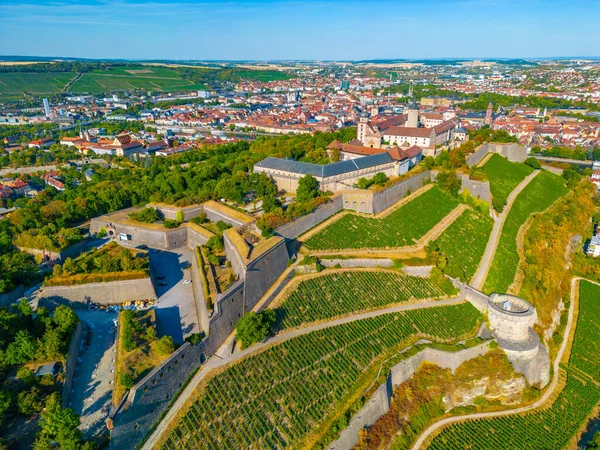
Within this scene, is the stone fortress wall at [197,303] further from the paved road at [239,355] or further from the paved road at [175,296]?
the paved road at [175,296]

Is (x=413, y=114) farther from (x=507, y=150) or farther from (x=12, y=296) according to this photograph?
(x=12, y=296)

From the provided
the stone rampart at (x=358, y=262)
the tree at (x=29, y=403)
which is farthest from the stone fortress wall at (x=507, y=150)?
the tree at (x=29, y=403)

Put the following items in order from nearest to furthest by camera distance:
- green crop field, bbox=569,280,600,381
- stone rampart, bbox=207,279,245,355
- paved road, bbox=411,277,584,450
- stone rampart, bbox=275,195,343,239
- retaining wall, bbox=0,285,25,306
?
stone rampart, bbox=207,279,245,355, paved road, bbox=411,277,584,450, retaining wall, bbox=0,285,25,306, green crop field, bbox=569,280,600,381, stone rampart, bbox=275,195,343,239

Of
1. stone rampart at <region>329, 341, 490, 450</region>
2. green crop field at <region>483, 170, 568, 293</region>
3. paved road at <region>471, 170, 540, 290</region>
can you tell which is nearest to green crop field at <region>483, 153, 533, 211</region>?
paved road at <region>471, 170, 540, 290</region>

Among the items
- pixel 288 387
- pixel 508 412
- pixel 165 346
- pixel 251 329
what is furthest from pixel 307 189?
pixel 508 412

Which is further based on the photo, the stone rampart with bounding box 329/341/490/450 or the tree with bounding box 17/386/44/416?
the stone rampart with bounding box 329/341/490/450

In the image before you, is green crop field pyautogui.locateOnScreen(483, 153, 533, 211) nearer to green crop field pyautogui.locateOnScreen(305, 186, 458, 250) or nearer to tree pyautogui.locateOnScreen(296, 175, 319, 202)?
green crop field pyautogui.locateOnScreen(305, 186, 458, 250)

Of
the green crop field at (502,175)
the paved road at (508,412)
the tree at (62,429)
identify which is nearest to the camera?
the tree at (62,429)

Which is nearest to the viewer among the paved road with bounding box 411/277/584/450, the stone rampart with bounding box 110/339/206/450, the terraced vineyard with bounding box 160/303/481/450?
the stone rampart with bounding box 110/339/206/450
